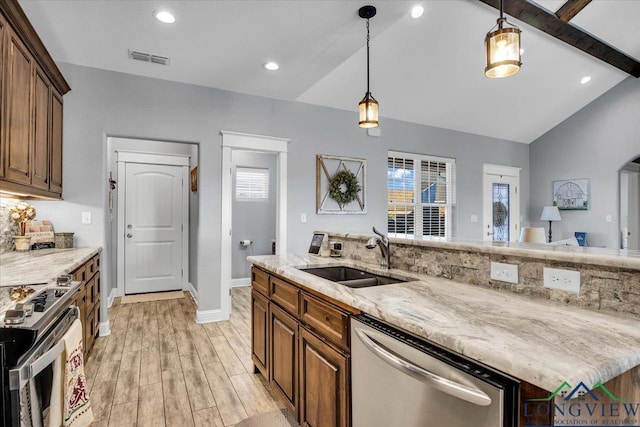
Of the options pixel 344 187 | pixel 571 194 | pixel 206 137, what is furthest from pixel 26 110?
pixel 571 194

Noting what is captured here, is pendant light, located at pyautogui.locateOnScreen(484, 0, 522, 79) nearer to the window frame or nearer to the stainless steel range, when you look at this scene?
the stainless steel range

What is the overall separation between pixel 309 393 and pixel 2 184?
7.21 feet

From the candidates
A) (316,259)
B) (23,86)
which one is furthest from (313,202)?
(23,86)

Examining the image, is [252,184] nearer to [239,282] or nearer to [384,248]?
[239,282]

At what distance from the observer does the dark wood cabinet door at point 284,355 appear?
195cm

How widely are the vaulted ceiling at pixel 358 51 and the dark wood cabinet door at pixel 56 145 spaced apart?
497 mm

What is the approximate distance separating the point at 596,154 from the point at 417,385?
7193 mm

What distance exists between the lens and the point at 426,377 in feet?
3.32

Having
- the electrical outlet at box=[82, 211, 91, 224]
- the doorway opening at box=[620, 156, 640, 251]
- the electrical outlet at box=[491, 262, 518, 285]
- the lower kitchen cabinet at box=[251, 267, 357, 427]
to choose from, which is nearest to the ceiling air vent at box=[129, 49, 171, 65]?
the electrical outlet at box=[82, 211, 91, 224]

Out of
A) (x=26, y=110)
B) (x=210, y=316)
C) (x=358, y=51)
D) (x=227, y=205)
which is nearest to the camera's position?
(x=26, y=110)

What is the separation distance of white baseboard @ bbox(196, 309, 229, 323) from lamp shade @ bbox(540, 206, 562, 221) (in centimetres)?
609

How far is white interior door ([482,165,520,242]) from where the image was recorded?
652 cm

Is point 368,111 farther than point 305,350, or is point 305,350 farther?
point 368,111

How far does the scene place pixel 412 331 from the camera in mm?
1111
